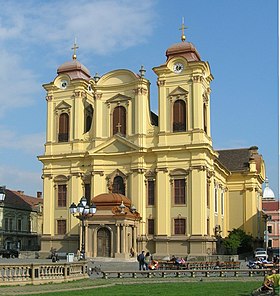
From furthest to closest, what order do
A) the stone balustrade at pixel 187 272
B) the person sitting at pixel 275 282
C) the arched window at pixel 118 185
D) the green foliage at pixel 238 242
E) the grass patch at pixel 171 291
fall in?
the green foliage at pixel 238 242 < the arched window at pixel 118 185 < the stone balustrade at pixel 187 272 < the grass patch at pixel 171 291 < the person sitting at pixel 275 282

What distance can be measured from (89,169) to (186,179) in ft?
36.5

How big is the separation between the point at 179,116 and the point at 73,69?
1528cm

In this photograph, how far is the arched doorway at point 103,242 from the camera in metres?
53.2

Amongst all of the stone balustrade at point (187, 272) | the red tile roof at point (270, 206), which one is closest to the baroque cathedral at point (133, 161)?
the stone balustrade at point (187, 272)

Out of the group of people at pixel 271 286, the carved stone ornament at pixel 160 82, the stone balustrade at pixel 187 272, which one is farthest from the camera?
the carved stone ornament at pixel 160 82

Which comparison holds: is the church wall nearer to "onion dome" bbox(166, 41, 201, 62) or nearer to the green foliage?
the green foliage

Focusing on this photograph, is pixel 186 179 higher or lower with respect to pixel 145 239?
higher

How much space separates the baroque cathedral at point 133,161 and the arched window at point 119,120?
108 mm

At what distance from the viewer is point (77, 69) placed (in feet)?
214

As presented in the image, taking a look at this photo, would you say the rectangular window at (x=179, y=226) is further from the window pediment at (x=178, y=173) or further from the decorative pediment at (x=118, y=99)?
the decorative pediment at (x=118, y=99)

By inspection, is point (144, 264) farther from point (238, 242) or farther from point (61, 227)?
point (61, 227)

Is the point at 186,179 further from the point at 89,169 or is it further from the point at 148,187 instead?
the point at 89,169

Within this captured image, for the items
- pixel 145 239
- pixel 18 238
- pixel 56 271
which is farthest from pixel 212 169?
pixel 18 238

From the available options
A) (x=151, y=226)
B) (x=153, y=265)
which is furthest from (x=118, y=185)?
(x=153, y=265)
